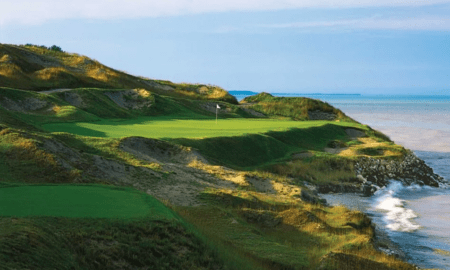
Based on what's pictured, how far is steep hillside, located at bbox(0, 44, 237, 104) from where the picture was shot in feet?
141

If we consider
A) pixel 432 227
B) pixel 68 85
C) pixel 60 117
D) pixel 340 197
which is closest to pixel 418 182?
pixel 340 197

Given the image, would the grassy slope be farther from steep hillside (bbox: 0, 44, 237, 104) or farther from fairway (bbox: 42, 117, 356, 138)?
steep hillside (bbox: 0, 44, 237, 104)

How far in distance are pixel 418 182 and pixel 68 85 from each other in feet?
88.0

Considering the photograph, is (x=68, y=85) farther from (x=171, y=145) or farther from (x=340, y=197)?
(x=340, y=197)

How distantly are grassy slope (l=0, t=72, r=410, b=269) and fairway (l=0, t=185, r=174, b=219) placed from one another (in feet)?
1.15

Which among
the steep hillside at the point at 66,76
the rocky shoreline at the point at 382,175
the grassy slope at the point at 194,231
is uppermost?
the steep hillside at the point at 66,76

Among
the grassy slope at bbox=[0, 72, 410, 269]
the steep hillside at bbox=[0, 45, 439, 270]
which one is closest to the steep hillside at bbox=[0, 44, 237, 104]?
the steep hillside at bbox=[0, 45, 439, 270]

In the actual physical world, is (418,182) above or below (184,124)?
below

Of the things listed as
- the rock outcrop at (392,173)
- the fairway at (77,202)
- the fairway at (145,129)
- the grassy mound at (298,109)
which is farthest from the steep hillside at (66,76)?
the fairway at (77,202)

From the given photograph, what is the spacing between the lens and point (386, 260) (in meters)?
12.8

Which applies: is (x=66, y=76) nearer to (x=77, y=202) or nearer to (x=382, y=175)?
(x=382, y=175)

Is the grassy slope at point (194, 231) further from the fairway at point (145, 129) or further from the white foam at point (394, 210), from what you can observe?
the white foam at point (394, 210)

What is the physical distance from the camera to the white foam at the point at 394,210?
19.1m

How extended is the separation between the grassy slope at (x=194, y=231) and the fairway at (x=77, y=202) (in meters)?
0.35
